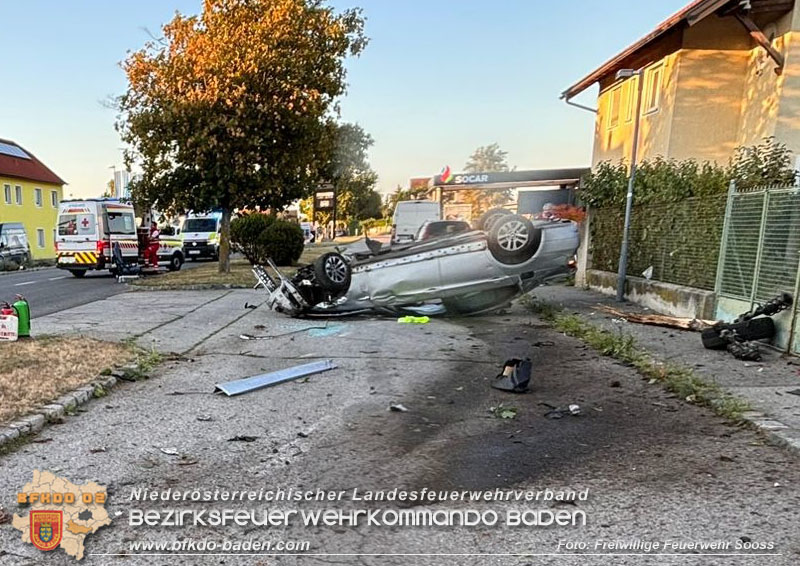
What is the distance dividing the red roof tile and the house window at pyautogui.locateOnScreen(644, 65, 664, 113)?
4249 centimetres

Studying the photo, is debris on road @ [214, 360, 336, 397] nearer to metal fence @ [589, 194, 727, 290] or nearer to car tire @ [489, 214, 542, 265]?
car tire @ [489, 214, 542, 265]

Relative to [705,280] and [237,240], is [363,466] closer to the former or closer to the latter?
[705,280]

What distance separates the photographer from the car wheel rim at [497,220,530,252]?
8.82m

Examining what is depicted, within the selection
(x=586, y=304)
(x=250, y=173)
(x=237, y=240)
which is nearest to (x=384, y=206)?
(x=237, y=240)

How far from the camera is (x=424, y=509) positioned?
2.97 m

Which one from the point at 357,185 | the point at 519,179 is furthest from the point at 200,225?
the point at 357,185

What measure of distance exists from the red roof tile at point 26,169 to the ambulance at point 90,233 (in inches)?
1038

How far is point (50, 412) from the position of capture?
168 inches

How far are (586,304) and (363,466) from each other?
8.98 metres

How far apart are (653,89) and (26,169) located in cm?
4649

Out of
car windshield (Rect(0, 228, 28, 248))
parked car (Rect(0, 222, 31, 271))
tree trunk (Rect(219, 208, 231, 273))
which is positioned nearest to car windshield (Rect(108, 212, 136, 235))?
tree trunk (Rect(219, 208, 231, 273))

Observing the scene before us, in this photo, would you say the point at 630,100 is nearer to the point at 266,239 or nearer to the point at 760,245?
the point at 760,245

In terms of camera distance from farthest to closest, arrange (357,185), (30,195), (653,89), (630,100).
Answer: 1. (357,185)
2. (30,195)
3. (630,100)
4. (653,89)

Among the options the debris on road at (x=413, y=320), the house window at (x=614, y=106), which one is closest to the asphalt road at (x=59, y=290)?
the debris on road at (x=413, y=320)
